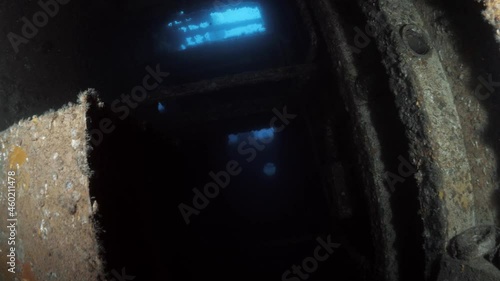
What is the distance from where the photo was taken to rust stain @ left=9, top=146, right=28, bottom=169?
1359 mm

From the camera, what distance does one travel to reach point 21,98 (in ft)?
7.25

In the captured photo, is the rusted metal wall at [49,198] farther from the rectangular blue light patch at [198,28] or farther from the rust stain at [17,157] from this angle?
the rectangular blue light patch at [198,28]

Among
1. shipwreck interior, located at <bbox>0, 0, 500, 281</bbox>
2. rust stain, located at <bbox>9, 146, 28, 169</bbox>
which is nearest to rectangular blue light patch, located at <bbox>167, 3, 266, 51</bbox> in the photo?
shipwreck interior, located at <bbox>0, 0, 500, 281</bbox>

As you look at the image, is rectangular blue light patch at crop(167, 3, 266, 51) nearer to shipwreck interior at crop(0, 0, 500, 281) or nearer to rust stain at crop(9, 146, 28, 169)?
shipwreck interior at crop(0, 0, 500, 281)

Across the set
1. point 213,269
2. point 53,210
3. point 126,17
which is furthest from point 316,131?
point 126,17

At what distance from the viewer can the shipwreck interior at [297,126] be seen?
1.51m

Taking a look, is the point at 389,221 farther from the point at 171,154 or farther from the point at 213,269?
the point at 213,269

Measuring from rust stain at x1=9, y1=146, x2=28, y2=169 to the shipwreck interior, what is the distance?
0.37m

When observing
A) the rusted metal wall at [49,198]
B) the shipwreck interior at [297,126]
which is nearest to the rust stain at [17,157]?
the rusted metal wall at [49,198]

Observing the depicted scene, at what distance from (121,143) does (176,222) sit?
3.03ft

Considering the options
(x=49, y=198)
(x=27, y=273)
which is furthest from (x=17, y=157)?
(x=27, y=273)

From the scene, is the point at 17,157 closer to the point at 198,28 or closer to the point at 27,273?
the point at 27,273

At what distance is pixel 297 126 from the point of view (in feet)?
12.4

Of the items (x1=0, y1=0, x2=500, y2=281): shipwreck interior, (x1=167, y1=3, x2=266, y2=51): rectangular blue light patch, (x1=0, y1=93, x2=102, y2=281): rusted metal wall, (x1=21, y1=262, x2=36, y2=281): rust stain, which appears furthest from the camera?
(x1=167, y1=3, x2=266, y2=51): rectangular blue light patch
